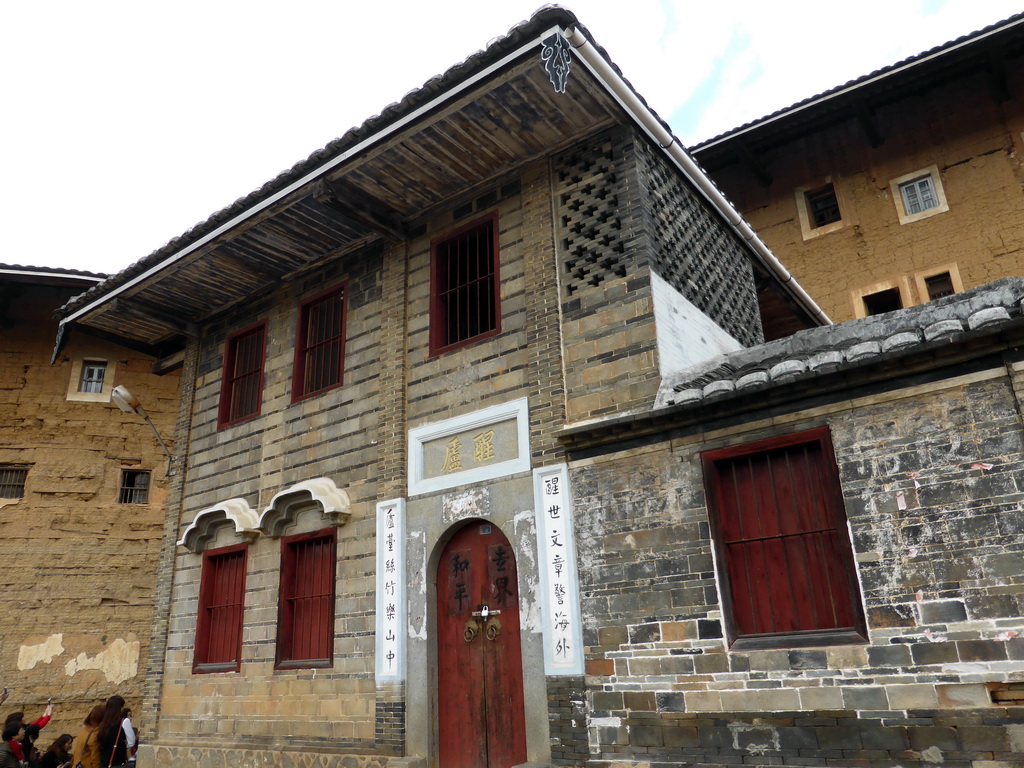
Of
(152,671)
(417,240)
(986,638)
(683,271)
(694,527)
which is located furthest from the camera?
(152,671)

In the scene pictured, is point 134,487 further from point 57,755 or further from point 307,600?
point 307,600

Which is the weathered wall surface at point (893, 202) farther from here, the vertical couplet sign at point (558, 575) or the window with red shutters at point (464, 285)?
the vertical couplet sign at point (558, 575)

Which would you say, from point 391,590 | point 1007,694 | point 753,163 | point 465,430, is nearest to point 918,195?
point 753,163

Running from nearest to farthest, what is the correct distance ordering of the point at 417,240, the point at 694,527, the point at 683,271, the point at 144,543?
the point at 694,527 → the point at 683,271 → the point at 417,240 → the point at 144,543

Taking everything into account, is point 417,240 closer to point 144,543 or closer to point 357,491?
point 357,491

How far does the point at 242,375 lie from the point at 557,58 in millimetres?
7602

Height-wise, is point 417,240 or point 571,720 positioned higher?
point 417,240

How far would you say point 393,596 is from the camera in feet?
31.7

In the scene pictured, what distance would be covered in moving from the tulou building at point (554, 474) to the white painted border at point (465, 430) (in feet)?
0.12

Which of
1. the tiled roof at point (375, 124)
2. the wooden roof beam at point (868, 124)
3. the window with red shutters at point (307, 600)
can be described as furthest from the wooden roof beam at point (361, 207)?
the wooden roof beam at point (868, 124)

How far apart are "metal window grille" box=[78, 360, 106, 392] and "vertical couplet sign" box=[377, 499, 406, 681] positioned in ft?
39.6

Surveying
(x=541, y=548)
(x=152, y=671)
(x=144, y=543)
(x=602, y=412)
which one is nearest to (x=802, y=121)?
(x=602, y=412)

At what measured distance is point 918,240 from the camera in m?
16.3

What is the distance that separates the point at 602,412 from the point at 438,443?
2.27m
